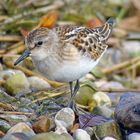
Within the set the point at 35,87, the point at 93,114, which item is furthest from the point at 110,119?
the point at 35,87

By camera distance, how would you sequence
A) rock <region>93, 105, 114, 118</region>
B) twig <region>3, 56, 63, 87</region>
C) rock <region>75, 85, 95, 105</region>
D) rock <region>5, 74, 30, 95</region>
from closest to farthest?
rock <region>93, 105, 114, 118</region> < rock <region>5, 74, 30, 95</region> < rock <region>75, 85, 95, 105</region> < twig <region>3, 56, 63, 87</region>

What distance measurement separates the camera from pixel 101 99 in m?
6.62

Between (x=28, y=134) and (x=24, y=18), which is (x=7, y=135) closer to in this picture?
(x=28, y=134)

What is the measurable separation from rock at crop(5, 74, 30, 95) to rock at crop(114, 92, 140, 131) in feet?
3.91

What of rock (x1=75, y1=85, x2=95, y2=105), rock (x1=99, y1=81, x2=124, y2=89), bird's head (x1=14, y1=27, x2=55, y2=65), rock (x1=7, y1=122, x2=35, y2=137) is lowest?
rock (x1=99, y1=81, x2=124, y2=89)

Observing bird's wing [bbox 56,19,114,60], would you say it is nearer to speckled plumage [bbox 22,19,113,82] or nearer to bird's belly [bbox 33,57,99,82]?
speckled plumage [bbox 22,19,113,82]

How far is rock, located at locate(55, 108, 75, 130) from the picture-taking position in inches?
211

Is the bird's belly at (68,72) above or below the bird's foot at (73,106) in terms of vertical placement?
above

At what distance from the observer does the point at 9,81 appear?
6.32 m

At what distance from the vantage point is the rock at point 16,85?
6301mm

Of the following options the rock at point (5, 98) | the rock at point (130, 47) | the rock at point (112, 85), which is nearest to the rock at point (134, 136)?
the rock at point (5, 98)

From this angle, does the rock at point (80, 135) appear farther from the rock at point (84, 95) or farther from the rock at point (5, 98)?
the rock at point (84, 95)

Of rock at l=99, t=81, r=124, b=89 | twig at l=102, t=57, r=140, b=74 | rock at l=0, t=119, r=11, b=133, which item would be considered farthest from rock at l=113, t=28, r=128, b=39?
rock at l=0, t=119, r=11, b=133

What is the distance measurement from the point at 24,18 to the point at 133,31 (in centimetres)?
251
